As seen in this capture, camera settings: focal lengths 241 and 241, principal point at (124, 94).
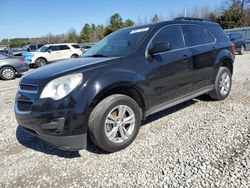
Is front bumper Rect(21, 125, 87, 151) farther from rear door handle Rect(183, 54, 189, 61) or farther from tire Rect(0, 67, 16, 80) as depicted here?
tire Rect(0, 67, 16, 80)

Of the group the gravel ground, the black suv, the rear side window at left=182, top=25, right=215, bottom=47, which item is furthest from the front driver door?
the gravel ground

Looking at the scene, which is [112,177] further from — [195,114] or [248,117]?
[248,117]

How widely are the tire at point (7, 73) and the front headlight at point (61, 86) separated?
10194 millimetres

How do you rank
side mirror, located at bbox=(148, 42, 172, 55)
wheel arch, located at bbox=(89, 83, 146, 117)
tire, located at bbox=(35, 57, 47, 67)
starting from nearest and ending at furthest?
wheel arch, located at bbox=(89, 83, 146, 117) < side mirror, located at bbox=(148, 42, 172, 55) < tire, located at bbox=(35, 57, 47, 67)

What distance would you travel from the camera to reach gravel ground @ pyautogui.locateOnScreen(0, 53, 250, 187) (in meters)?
2.76

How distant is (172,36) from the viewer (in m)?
4.30

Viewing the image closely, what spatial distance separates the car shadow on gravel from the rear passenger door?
2.64 metres

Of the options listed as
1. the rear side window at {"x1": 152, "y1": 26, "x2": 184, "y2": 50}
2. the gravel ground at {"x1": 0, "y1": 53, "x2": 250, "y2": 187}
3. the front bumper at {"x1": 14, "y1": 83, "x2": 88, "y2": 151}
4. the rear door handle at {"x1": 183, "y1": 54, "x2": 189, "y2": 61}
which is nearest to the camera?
the gravel ground at {"x1": 0, "y1": 53, "x2": 250, "y2": 187}

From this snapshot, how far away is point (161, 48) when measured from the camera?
3738 mm

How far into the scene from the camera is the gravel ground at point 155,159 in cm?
276

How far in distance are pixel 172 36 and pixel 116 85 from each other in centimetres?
167

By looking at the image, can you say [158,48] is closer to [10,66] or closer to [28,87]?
[28,87]

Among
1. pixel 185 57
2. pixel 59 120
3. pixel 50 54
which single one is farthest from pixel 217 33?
pixel 50 54

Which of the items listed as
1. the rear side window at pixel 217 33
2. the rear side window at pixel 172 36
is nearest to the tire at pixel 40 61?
the rear side window at pixel 217 33
